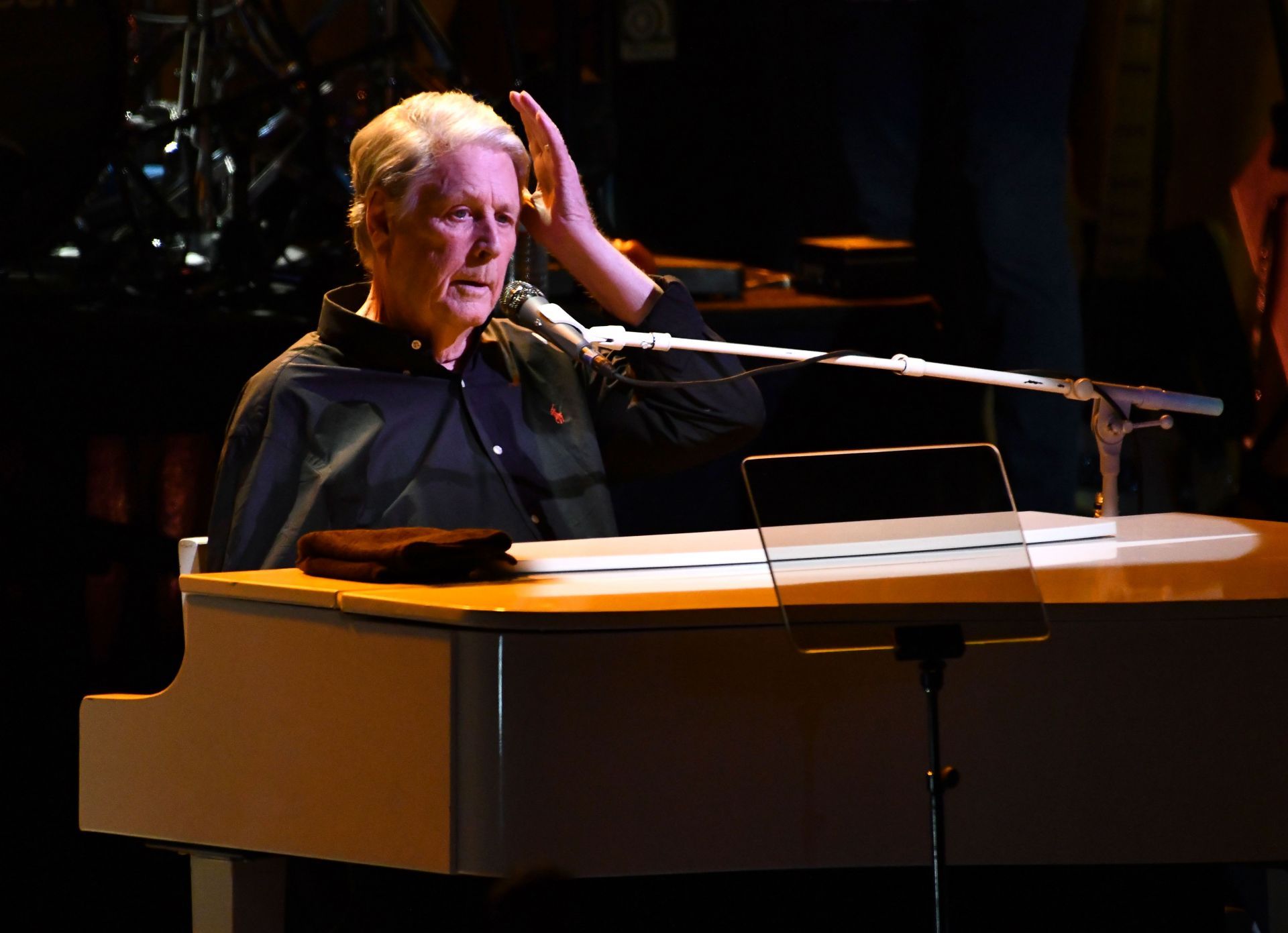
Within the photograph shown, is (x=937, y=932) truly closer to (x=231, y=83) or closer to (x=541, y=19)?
(x=541, y=19)

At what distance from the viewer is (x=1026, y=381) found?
1.91 m

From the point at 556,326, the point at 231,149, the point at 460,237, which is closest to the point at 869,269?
the point at 460,237

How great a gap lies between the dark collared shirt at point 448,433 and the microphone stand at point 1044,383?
383mm

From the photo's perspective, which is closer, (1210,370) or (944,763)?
(944,763)

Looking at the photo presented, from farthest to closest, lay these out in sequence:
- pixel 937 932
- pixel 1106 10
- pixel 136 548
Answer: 1. pixel 1106 10
2. pixel 136 548
3. pixel 937 932

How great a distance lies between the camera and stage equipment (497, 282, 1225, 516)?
1.89 meters

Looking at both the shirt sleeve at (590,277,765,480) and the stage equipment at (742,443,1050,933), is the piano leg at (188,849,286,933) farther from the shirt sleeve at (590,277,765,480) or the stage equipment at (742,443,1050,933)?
the shirt sleeve at (590,277,765,480)

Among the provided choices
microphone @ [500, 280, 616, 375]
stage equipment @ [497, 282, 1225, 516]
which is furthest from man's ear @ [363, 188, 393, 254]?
stage equipment @ [497, 282, 1225, 516]

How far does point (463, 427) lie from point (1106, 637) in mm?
1013

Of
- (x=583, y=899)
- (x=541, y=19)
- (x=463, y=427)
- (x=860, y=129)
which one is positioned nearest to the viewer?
(x=583, y=899)

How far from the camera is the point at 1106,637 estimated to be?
1.58m

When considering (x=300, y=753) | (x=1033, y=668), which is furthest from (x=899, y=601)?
(x=300, y=753)

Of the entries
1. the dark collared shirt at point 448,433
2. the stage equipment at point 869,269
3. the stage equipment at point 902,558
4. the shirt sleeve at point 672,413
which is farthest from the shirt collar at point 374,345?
the stage equipment at point 869,269

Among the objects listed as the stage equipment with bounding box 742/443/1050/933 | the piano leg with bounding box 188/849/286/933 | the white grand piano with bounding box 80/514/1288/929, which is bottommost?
the piano leg with bounding box 188/849/286/933
